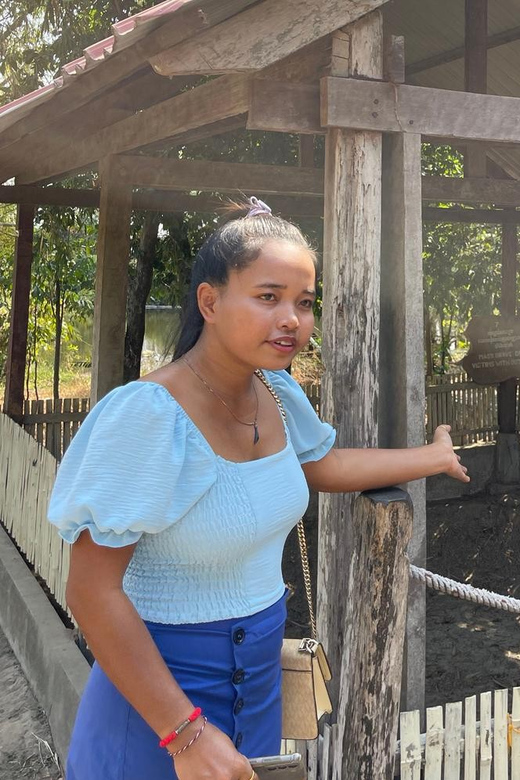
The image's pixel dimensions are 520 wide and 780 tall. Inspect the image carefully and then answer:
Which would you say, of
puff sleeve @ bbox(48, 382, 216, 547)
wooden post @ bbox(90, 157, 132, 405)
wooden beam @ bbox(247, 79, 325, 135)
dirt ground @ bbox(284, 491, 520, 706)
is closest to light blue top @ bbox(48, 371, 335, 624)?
puff sleeve @ bbox(48, 382, 216, 547)

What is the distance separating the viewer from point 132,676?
1355mm

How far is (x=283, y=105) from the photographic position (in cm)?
274

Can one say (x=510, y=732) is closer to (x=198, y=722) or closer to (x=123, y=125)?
(x=198, y=722)

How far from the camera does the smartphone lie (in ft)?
4.81

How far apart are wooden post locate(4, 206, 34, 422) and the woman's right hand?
5.88 m

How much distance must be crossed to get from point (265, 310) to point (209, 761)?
2.62 ft

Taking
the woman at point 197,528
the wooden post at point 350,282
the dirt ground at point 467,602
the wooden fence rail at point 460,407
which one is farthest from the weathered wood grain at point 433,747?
the wooden fence rail at point 460,407

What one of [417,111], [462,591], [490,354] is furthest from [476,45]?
[490,354]

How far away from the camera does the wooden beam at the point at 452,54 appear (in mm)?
5770

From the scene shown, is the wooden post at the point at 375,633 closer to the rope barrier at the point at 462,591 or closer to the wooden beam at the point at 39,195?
the rope barrier at the point at 462,591

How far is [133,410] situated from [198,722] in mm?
534

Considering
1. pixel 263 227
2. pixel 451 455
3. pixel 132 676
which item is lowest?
pixel 132 676

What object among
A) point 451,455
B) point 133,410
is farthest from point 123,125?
point 133,410

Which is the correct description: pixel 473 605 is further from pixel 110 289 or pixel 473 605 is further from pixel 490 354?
pixel 110 289
